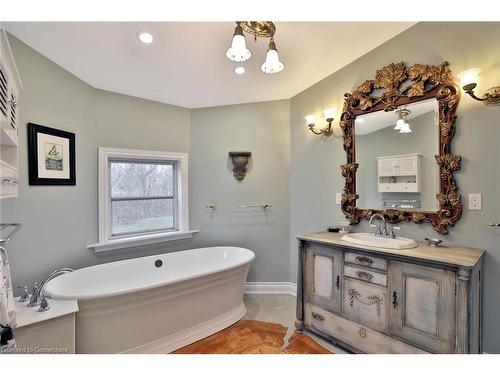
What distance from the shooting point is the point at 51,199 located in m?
2.04

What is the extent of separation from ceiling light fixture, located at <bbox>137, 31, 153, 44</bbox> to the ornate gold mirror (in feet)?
6.19

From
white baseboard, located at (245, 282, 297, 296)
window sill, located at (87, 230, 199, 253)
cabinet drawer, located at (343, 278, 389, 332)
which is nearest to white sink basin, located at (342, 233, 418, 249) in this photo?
cabinet drawer, located at (343, 278, 389, 332)

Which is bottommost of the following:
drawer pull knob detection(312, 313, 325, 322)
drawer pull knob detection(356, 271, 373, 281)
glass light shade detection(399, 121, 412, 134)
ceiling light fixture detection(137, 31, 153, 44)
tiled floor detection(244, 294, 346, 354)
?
tiled floor detection(244, 294, 346, 354)

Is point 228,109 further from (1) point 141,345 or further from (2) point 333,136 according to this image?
(1) point 141,345

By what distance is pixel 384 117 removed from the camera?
6.89 ft

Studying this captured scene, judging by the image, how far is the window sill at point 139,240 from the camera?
243 centimetres

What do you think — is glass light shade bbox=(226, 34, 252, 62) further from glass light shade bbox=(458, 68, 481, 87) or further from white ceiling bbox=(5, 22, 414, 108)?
glass light shade bbox=(458, 68, 481, 87)

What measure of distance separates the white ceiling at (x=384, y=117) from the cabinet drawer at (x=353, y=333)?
5.59ft

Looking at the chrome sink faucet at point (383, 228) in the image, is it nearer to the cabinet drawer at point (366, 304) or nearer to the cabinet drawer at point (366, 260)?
the cabinet drawer at point (366, 260)

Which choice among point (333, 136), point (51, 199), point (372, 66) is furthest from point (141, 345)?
point (372, 66)

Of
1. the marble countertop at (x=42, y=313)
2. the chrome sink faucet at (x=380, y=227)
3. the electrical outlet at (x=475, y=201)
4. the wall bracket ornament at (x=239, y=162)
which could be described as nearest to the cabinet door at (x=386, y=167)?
the chrome sink faucet at (x=380, y=227)

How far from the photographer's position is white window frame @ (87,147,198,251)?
2482 mm

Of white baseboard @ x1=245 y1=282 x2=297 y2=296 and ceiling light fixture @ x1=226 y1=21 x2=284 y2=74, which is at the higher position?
ceiling light fixture @ x1=226 y1=21 x2=284 y2=74

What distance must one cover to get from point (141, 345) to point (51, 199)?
148 centimetres
